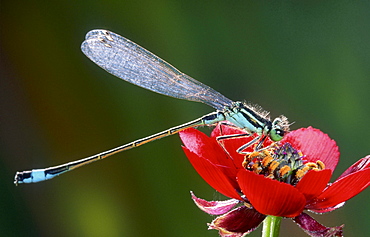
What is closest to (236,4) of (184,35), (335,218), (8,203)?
(184,35)

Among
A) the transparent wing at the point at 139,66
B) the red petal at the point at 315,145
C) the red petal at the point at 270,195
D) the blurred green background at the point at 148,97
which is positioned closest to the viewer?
the red petal at the point at 270,195

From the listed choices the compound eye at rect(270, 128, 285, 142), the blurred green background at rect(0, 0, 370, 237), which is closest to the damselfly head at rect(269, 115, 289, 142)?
the compound eye at rect(270, 128, 285, 142)

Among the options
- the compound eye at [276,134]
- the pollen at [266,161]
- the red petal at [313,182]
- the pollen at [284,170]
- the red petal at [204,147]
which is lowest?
Result: the red petal at [313,182]

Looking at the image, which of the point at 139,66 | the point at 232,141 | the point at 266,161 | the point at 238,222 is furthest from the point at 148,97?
the point at 238,222

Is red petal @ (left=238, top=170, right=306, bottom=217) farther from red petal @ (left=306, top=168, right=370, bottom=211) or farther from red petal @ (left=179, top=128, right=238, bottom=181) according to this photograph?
red petal @ (left=179, top=128, right=238, bottom=181)

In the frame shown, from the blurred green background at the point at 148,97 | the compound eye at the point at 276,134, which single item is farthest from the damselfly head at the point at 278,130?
the blurred green background at the point at 148,97

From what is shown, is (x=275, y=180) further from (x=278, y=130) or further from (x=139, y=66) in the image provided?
(x=139, y=66)

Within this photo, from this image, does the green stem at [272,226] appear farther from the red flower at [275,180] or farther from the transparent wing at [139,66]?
the transparent wing at [139,66]
